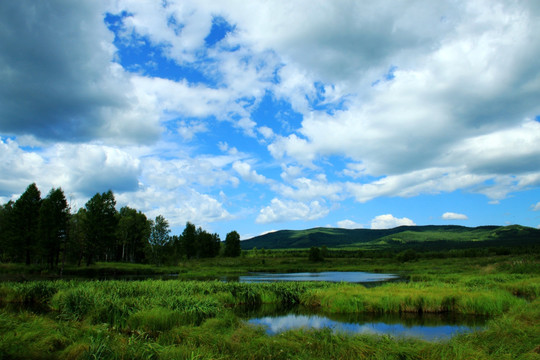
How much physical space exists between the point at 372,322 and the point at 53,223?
60.8 meters

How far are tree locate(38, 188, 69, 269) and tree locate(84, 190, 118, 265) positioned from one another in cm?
774

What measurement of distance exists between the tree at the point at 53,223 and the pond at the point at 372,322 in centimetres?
5161

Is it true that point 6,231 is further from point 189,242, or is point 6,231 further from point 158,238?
point 189,242

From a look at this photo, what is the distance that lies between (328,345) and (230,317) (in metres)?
8.10

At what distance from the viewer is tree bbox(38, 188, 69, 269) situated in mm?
59375

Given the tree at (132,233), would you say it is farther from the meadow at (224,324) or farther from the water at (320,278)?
the meadow at (224,324)

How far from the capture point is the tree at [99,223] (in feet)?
240

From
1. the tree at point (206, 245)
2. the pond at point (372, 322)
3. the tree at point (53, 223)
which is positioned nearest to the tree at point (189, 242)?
the tree at point (206, 245)

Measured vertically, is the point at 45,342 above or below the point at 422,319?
above

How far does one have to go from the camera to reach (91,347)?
10.5 m

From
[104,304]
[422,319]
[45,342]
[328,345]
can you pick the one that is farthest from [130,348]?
[422,319]

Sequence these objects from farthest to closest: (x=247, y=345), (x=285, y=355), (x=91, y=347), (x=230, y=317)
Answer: (x=230, y=317) → (x=247, y=345) → (x=285, y=355) → (x=91, y=347)

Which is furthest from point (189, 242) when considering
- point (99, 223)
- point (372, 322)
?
point (372, 322)

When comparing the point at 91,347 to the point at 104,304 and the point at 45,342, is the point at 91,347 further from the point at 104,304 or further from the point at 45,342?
the point at 104,304
